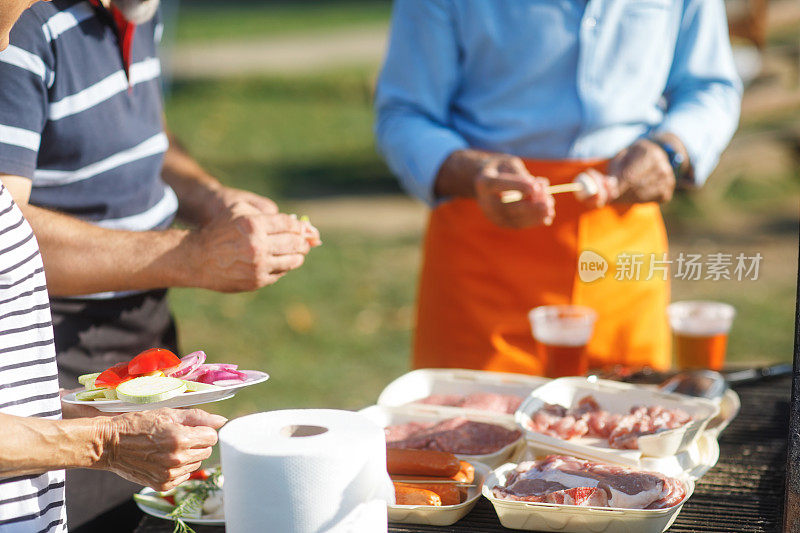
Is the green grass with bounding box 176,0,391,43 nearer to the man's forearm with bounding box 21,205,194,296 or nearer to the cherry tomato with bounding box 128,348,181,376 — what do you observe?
the man's forearm with bounding box 21,205,194,296

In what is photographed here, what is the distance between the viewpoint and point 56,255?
1.96m

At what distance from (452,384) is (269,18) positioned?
20496mm

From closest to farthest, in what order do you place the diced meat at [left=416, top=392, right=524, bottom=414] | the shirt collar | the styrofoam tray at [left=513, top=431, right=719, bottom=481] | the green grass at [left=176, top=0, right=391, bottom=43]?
the styrofoam tray at [left=513, top=431, right=719, bottom=481] → the shirt collar → the diced meat at [left=416, top=392, right=524, bottom=414] → the green grass at [left=176, top=0, right=391, bottom=43]

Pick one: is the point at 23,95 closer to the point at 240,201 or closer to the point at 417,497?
the point at 240,201

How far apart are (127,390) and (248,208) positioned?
0.70 m

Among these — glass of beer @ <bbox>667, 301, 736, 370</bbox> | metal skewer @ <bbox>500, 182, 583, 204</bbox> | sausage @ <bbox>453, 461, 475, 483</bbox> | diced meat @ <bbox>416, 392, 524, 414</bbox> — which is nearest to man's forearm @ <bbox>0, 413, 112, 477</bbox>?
sausage @ <bbox>453, 461, 475, 483</bbox>

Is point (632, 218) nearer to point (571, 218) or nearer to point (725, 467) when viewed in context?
point (571, 218)

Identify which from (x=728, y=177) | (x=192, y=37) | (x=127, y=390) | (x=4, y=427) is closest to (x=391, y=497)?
(x=127, y=390)

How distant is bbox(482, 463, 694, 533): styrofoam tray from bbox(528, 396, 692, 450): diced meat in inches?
8.8

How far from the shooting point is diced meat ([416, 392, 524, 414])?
2266 mm

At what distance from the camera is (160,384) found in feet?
4.94

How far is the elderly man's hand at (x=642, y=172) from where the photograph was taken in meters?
2.60

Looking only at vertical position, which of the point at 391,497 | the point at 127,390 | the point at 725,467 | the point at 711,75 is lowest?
the point at 725,467

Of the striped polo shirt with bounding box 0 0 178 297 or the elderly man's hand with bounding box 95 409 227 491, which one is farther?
the striped polo shirt with bounding box 0 0 178 297
